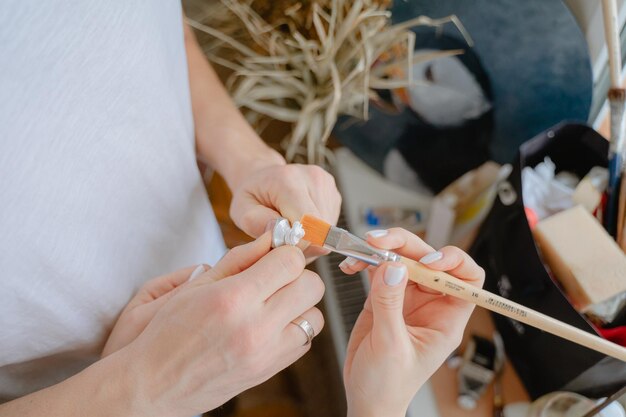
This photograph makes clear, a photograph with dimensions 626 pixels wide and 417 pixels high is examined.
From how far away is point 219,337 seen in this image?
0.37 m

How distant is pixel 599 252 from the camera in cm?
54

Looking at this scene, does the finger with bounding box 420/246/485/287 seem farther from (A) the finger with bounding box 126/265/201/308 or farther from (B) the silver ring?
(A) the finger with bounding box 126/265/201/308

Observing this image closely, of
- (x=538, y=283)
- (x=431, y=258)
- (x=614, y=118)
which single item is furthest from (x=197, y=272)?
(x=614, y=118)

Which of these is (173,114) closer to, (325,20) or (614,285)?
(325,20)

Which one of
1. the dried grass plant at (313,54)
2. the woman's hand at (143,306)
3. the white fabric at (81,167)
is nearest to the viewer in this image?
the white fabric at (81,167)

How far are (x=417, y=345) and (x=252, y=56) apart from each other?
0.50 meters

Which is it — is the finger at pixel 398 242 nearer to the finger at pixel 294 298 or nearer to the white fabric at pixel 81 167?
the finger at pixel 294 298

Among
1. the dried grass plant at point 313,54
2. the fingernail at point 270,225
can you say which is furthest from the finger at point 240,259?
the dried grass plant at point 313,54

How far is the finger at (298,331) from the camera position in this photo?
40cm

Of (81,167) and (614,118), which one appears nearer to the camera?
(81,167)

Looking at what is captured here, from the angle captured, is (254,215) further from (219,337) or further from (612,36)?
(612,36)

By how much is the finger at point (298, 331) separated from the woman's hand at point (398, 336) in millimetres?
49

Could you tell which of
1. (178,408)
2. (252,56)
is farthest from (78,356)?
(252,56)

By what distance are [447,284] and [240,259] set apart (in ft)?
0.56
